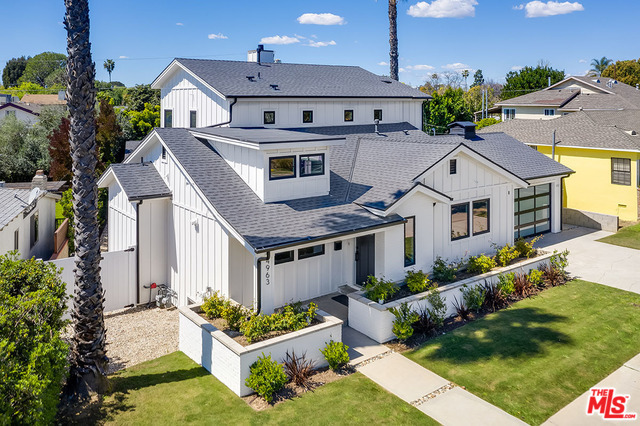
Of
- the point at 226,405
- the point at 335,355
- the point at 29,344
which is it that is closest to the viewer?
the point at 29,344

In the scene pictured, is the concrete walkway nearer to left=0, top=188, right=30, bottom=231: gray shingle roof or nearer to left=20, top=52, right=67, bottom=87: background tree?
left=0, top=188, right=30, bottom=231: gray shingle roof

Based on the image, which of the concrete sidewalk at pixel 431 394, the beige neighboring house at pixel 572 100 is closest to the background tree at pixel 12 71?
the beige neighboring house at pixel 572 100

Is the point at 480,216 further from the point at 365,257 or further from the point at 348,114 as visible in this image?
the point at 348,114

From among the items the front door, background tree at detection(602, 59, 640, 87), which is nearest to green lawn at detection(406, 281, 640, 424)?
the front door

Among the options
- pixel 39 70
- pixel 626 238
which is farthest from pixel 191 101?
pixel 39 70

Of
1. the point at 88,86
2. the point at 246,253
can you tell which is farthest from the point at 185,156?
the point at 88,86

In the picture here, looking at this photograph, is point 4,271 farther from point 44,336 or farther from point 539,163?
point 539,163
